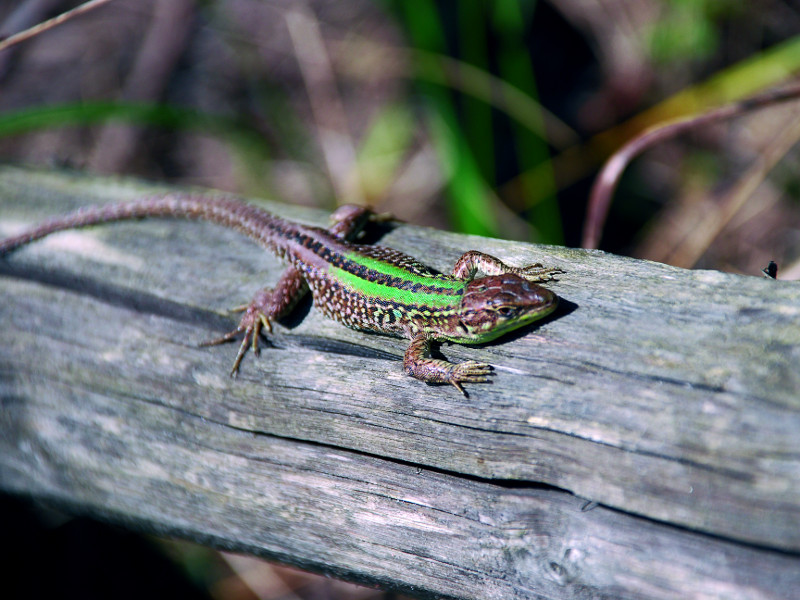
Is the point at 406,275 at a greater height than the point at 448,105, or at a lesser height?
lesser

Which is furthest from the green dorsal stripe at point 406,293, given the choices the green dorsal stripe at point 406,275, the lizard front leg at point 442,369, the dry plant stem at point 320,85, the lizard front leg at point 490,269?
the dry plant stem at point 320,85

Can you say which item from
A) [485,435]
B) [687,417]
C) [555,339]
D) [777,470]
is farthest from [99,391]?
[777,470]

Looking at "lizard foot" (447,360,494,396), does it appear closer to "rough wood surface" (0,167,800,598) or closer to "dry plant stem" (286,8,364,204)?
"rough wood surface" (0,167,800,598)

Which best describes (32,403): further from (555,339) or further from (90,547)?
(555,339)

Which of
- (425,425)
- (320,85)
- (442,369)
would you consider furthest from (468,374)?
(320,85)

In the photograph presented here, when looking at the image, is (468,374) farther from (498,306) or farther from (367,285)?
(367,285)

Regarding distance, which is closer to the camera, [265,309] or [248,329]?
[248,329]

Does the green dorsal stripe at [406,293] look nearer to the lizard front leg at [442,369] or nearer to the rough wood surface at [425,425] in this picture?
the rough wood surface at [425,425]

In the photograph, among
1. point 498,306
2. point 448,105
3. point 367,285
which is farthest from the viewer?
point 448,105
